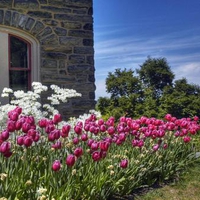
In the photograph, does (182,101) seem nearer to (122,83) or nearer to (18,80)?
(122,83)

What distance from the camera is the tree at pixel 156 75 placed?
53.7 feet

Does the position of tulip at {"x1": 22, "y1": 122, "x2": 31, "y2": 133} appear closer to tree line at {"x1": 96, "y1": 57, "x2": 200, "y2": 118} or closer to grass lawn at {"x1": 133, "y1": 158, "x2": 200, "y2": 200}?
grass lawn at {"x1": 133, "y1": 158, "x2": 200, "y2": 200}

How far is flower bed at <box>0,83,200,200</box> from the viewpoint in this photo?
301 cm

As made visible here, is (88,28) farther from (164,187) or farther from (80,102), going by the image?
(164,187)

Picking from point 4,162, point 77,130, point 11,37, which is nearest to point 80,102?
point 11,37

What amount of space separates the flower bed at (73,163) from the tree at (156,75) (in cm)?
1136

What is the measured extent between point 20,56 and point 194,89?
10.1m

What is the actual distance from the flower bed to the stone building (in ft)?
8.17

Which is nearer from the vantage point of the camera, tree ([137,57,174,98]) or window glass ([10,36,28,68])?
window glass ([10,36,28,68])

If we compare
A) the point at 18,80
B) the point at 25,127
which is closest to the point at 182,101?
the point at 18,80

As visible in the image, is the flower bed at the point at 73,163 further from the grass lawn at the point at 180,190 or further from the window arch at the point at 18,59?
the window arch at the point at 18,59

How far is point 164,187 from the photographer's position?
448 cm

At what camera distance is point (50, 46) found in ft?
24.6

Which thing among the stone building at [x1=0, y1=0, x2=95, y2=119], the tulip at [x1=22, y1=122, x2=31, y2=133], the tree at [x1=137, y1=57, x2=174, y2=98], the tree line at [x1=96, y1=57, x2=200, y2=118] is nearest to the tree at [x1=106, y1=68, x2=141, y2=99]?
the tree line at [x1=96, y1=57, x2=200, y2=118]
